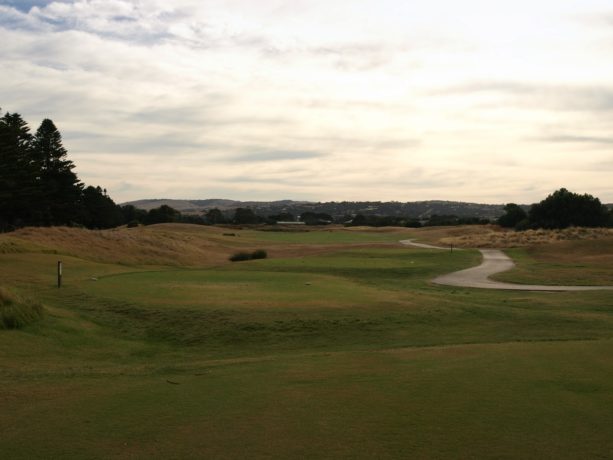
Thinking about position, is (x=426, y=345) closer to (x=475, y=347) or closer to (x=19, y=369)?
(x=475, y=347)

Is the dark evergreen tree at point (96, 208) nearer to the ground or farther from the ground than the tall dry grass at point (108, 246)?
farther from the ground

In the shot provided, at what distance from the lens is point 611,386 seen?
25.7 ft

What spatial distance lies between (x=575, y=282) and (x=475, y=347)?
19112 mm

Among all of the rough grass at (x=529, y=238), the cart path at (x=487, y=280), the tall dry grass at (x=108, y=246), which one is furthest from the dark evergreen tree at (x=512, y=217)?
the tall dry grass at (x=108, y=246)

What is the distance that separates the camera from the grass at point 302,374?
5.73m

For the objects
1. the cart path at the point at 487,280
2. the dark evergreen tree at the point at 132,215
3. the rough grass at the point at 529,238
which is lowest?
the cart path at the point at 487,280

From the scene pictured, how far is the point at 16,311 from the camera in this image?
14398mm

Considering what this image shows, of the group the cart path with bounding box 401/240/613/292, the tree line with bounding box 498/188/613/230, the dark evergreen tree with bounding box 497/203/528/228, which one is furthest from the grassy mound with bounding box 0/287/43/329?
the dark evergreen tree with bounding box 497/203/528/228

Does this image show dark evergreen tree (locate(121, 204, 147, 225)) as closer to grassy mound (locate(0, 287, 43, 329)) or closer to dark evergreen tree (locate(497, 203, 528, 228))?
dark evergreen tree (locate(497, 203, 528, 228))

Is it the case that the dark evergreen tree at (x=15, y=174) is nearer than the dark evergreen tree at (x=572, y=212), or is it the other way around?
the dark evergreen tree at (x=15, y=174)

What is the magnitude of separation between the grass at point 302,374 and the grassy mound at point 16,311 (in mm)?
242

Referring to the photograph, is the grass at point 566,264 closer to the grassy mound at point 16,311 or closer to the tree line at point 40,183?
the grassy mound at point 16,311

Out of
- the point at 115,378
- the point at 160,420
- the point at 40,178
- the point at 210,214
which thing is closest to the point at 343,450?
the point at 160,420

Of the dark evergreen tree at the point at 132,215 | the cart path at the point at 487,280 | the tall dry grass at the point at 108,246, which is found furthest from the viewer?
the dark evergreen tree at the point at 132,215
